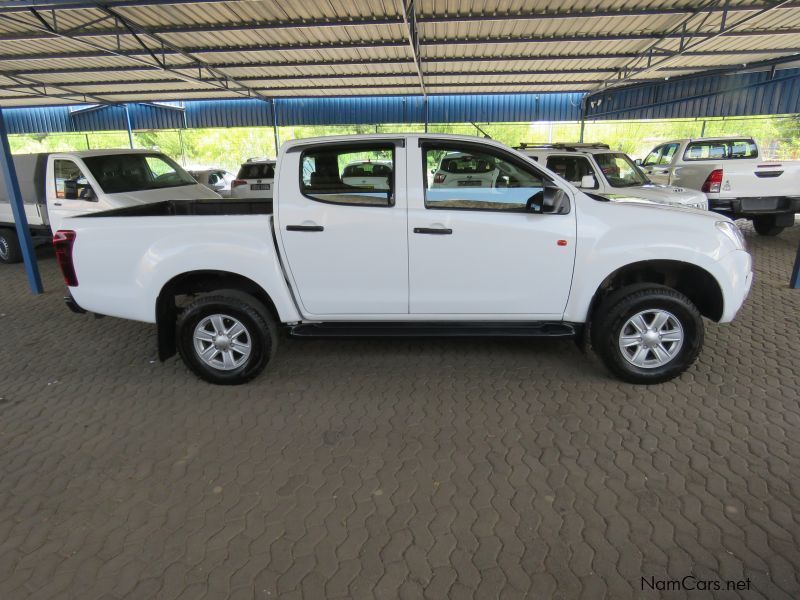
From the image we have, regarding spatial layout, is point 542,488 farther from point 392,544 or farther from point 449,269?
point 449,269

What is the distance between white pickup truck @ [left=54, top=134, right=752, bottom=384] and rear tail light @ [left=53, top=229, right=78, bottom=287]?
0.04ft

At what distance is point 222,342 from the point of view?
4062mm

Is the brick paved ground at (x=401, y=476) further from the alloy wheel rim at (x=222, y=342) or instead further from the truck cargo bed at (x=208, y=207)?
the truck cargo bed at (x=208, y=207)

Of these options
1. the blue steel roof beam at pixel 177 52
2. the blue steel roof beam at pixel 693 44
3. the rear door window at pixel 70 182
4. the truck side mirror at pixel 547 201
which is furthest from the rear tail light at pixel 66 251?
the blue steel roof beam at pixel 693 44

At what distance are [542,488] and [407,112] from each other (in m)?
18.3

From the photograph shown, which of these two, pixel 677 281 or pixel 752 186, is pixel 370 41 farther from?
pixel 677 281

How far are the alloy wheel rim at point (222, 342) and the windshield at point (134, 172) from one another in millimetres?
4679

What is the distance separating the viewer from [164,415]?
3.79 metres

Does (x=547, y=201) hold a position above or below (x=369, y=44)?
below

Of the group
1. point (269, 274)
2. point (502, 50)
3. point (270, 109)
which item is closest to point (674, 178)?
point (502, 50)

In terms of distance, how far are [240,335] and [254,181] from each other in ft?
30.1

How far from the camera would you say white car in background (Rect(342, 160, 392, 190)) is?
3928 mm

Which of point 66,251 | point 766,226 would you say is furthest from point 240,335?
point 766,226

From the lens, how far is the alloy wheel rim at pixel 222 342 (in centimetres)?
404
